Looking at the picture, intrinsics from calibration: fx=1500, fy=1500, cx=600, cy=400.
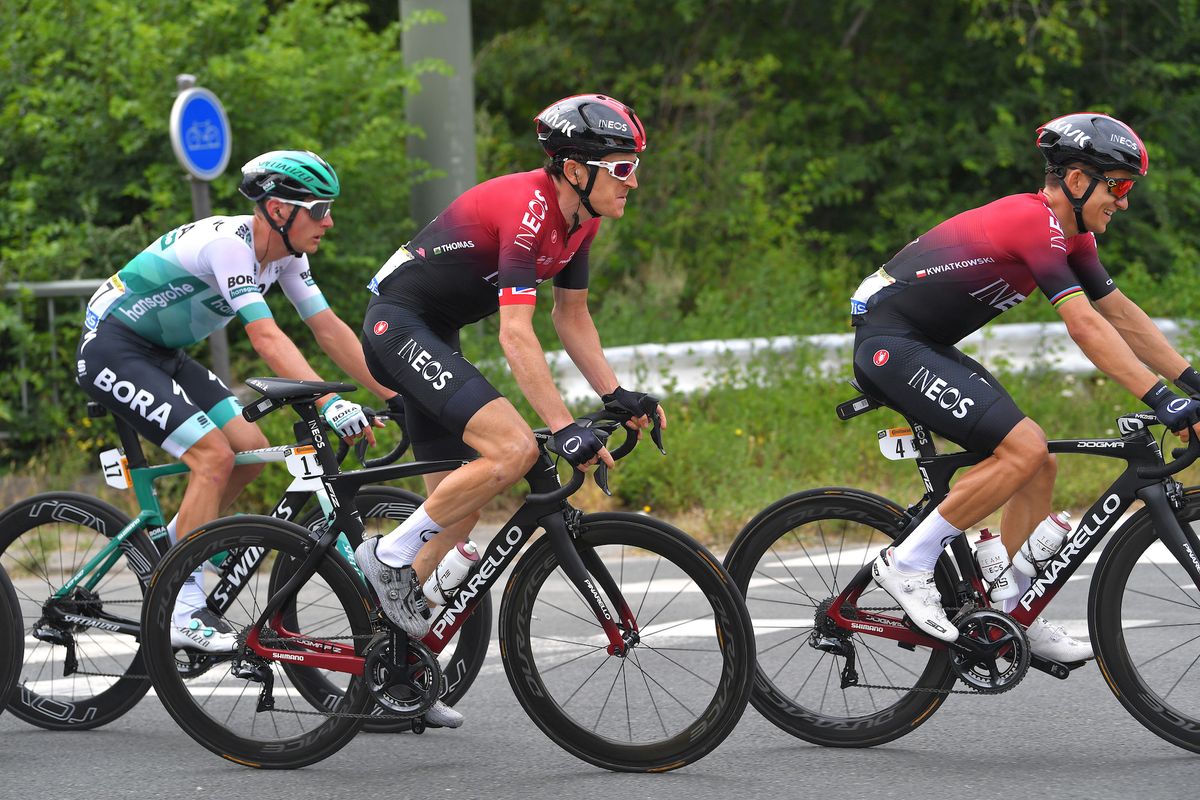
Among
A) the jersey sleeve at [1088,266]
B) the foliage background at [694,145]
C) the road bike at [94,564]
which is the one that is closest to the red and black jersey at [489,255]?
the road bike at [94,564]

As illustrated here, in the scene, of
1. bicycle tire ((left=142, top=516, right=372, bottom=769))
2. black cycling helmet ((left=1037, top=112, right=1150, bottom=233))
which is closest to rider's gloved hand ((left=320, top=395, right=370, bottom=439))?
bicycle tire ((left=142, top=516, right=372, bottom=769))

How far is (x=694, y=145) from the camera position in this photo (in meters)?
14.8

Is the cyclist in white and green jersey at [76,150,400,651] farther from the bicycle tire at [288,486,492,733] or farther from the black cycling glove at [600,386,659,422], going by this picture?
the black cycling glove at [600,386,659,422]

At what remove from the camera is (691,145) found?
48.4 ft

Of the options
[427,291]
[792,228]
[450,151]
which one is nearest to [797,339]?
[450,151]

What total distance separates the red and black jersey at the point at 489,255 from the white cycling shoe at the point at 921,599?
1.40m

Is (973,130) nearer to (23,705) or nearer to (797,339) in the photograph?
(797,339)

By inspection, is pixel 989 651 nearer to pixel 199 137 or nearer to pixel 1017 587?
pixel 1017 587

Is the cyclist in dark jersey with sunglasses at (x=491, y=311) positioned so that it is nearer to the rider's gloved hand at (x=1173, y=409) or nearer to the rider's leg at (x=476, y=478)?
the rider's leg at (x=476, y=478)

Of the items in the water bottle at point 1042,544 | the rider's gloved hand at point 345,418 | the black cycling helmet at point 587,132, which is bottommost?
the water bottle at point 1042,544

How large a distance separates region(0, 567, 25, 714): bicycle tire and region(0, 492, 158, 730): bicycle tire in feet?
1.12

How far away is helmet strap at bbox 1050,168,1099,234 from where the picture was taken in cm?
478

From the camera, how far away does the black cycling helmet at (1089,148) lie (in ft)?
15.5

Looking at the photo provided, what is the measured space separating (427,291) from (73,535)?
1.79 m
